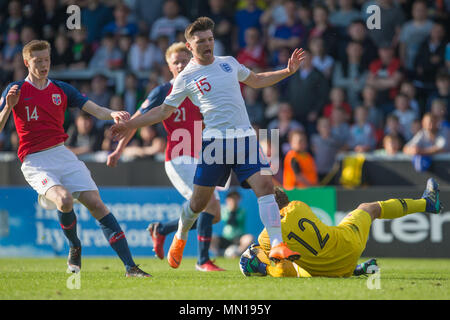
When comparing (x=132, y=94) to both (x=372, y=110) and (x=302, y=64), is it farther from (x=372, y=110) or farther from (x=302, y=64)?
(x=372, y=110)

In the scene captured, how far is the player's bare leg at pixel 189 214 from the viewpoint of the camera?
7.36m

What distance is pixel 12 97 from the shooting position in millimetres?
7188

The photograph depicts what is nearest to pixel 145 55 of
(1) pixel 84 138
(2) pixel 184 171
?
(1) pixel 84 138

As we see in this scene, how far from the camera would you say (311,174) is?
12516 millimetres

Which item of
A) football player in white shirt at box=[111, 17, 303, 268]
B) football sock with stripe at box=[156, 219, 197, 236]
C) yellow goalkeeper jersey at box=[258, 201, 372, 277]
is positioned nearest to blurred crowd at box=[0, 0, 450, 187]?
football sock with stripe at box=[156, 219, 197, 236]

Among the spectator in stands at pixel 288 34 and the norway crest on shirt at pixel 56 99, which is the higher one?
the spectator in stands at pixel 288 34

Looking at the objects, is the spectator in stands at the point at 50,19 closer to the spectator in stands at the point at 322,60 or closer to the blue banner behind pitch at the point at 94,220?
the blue banner behind pitch at the point at 94,220

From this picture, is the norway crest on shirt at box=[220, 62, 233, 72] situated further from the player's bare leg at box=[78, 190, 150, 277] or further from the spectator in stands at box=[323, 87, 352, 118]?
the spectator in stands at box=[323, 87, 352, 118]

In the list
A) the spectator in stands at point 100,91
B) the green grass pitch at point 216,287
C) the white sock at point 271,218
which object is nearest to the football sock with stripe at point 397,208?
the green grass pitch at point 216,287

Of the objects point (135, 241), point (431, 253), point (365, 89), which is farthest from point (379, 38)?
point (135, 241)

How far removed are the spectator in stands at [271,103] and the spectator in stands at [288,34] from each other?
95 centimetres

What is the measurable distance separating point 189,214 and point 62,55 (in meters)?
9.04

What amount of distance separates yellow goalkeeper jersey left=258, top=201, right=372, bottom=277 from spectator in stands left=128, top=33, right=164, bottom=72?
349 inches
